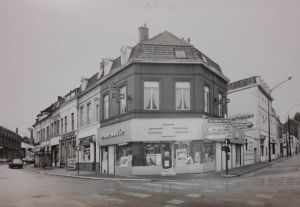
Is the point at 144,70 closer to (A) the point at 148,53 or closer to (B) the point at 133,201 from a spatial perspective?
(A) the point at 148,53

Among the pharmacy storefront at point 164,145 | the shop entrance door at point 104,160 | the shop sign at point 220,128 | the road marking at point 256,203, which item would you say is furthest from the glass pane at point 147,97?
the road marking at point 256,203

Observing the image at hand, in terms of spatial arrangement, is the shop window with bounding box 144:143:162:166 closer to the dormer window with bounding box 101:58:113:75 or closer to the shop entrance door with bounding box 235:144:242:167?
the dormer window with bounding box 101:58:113:75

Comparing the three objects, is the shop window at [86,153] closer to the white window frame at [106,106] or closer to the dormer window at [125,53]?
the white window frame at [106,106]

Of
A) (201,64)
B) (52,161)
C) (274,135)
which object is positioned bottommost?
(52,161)

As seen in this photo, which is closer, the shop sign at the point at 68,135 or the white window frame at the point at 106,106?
the white window frame at the point at 106,106

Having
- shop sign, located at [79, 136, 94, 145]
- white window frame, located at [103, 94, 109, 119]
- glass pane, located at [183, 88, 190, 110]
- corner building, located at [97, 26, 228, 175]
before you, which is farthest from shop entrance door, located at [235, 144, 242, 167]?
shop sign, located at [79, 136, 94, 145]

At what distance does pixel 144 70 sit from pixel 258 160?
70.4ft

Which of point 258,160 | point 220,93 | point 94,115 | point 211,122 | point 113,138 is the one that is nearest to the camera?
point 211,122

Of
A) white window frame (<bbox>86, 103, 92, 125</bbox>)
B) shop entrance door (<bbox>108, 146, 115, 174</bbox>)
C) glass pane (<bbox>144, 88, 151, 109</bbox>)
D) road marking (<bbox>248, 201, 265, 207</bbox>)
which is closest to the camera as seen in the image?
road marking (<bbox>248, 201, 265, 207</bbox>)

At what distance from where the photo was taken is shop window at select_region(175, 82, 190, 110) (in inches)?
939

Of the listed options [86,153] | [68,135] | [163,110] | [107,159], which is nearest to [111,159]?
[107,159]

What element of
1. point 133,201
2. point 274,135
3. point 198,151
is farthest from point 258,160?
point 133,201

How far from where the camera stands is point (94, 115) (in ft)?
101

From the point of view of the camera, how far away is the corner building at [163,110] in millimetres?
23109
